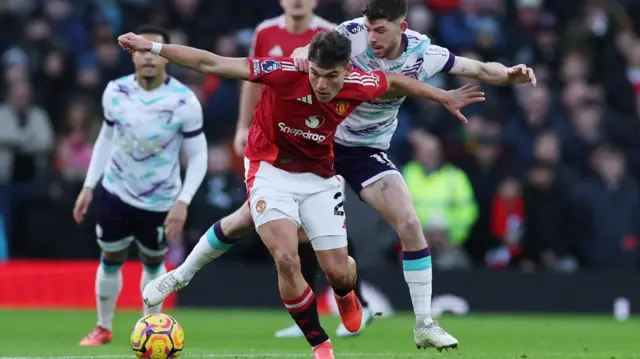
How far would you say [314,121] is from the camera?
922 cm

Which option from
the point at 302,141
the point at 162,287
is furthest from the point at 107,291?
the point at 302,141

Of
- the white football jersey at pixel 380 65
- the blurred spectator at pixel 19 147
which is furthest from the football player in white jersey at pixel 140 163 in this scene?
the blurred spectator at pixel 19 147

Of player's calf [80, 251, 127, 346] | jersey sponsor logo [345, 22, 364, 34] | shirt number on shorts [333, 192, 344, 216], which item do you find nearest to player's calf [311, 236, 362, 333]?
shirt number on shorts [333, 192, 344, 216]

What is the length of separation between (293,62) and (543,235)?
7919 millimetres

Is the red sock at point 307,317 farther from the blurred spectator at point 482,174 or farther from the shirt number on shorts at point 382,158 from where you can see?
the blurred spectator at point 482,174

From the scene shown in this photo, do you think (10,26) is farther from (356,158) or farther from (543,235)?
(356,158)

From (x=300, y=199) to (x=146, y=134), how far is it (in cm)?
238

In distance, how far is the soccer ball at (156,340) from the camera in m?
8.88

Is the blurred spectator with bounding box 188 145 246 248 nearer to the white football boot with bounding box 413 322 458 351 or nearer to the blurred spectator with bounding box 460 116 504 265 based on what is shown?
the blurred spectator with bounding box 460 116 504 265

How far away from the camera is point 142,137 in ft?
36.9

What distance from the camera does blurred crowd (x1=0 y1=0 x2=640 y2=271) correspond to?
53.5 ft

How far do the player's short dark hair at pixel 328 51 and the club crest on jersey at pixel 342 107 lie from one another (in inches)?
15.5

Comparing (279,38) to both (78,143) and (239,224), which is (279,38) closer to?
(239,224)

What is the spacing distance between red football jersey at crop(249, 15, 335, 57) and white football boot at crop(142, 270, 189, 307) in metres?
2.78
